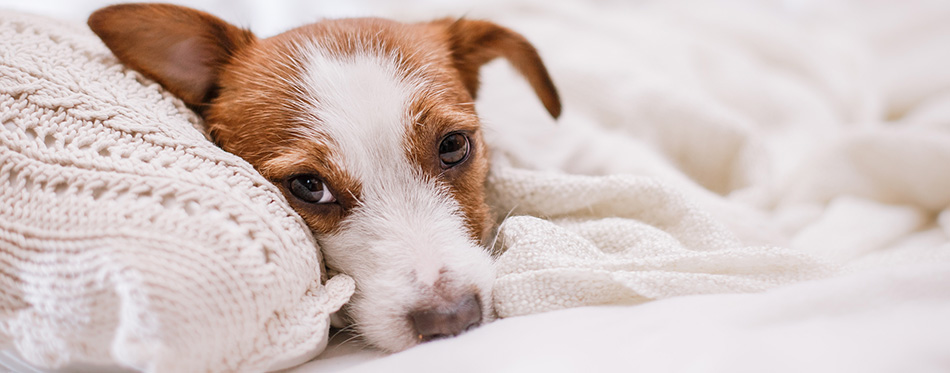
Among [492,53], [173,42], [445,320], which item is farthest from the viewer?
[492,53]

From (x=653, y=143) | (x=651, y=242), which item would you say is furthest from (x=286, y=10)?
(x=651, y=242)

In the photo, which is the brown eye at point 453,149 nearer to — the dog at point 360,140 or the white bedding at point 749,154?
the dog at point 360,140

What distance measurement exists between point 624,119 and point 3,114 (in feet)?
5.24

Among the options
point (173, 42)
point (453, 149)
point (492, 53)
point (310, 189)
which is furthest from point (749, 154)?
point (173, 42)

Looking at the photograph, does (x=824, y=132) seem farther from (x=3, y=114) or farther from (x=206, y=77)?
(x=3, y=114)

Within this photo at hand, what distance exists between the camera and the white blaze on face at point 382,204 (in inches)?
40.9

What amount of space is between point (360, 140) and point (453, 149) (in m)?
0.21

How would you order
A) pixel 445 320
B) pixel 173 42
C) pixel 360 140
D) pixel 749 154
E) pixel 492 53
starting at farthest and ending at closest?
1. pixel 749 154
2. pixel 492 53
3. pixel 173 42
4. pixel 360 140
5. pixel 445 320

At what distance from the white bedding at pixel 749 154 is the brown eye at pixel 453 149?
20cm

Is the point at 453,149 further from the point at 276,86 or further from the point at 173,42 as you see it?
the point at 173,42

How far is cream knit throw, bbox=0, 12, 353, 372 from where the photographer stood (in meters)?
0.74

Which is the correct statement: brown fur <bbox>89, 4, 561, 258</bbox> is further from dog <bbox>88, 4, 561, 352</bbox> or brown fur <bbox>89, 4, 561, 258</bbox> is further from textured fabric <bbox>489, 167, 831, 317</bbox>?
textured fabric <bbox>489, 167, 831, 317</bbox>

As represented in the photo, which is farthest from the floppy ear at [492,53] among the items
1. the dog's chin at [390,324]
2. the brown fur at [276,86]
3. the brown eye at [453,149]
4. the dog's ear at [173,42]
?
the dog's chin at [390,324]

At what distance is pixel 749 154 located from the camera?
70.8 inches
